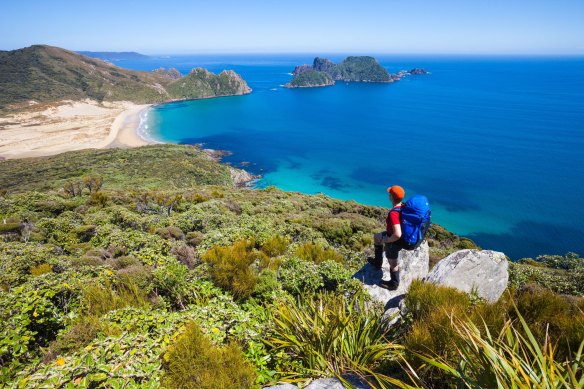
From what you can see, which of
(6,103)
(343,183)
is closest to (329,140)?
(343,183)

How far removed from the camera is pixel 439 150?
2908 inches

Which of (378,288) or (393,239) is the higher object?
(393,239)

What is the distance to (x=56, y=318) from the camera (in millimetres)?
4590

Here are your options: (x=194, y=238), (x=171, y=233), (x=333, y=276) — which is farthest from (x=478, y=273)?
(x=171, y=233)

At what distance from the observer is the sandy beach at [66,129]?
76.2 m

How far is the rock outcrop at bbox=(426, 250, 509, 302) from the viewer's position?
19.8 ft

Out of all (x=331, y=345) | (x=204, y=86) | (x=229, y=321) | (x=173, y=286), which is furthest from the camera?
(x=204, y=86)

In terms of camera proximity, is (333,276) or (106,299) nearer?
(106,299)

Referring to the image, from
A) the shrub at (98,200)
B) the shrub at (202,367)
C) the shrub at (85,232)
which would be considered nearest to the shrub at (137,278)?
the shrub at (202,367)

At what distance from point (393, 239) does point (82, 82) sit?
180m

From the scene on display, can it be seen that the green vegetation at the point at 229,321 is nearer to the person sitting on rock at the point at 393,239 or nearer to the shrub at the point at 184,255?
the shrub at the point at 184,255

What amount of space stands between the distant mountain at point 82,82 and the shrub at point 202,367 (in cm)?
15232

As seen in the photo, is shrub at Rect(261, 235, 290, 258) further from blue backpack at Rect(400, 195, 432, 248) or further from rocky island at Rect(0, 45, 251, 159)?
rocky island at Rect(0, 45, 251, 159)

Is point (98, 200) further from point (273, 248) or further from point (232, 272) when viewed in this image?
point (232, 272)
